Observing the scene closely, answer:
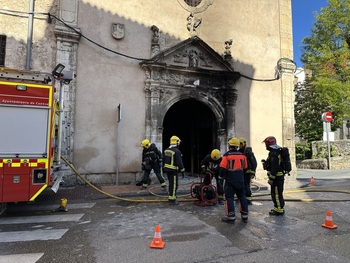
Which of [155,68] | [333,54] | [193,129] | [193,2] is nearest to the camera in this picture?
[155,68]

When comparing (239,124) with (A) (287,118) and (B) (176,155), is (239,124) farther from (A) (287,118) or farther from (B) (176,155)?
(B) (176,155)

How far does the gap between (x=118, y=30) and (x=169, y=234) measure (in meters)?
8.27

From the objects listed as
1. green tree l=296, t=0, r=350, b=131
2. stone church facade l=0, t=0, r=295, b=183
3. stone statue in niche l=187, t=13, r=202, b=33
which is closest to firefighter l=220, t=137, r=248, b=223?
stone church facade l=0, t=0, r=295, b=183

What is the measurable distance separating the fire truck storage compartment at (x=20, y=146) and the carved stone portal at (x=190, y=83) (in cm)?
508

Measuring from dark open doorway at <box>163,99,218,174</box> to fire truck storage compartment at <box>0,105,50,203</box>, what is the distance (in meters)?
7.41

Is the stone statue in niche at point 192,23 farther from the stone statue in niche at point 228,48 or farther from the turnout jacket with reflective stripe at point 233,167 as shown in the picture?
the turnout jacket with reflective stripe at point 233,167

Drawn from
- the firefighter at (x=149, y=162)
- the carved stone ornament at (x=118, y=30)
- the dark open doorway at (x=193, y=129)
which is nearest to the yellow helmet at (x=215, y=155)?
the firefighter at (x=149, y=162)

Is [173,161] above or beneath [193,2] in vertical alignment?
beneath

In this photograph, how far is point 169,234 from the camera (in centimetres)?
476

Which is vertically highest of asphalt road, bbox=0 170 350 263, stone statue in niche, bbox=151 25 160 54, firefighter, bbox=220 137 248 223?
stone statue in niche, bbox=151 25 160 54

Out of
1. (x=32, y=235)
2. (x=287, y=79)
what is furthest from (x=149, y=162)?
(x=287, y=79)

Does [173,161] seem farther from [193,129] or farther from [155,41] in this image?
[193,129]

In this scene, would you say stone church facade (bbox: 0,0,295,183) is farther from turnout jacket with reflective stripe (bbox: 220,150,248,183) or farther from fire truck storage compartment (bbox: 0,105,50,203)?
turnout jacket with reflective stripe (bbox: 220,150,248,183)

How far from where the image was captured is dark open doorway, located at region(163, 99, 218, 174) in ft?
41.8
